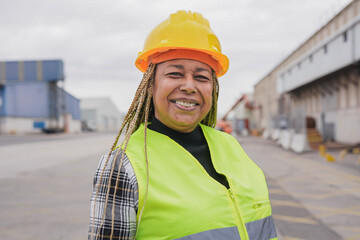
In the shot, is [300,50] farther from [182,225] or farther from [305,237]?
[182,225]

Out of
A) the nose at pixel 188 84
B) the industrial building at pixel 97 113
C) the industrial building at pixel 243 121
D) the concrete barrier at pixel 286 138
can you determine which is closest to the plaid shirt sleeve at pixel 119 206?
the nose at pixel 188 84

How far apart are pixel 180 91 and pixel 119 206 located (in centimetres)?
57

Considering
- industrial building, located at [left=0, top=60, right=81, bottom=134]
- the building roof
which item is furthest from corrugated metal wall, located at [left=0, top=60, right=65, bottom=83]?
the building roof

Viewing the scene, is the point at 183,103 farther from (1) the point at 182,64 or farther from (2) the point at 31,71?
(2) the point at 31,71

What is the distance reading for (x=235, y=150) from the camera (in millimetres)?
1644

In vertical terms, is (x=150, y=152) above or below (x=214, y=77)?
below

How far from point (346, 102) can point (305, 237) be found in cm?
1373

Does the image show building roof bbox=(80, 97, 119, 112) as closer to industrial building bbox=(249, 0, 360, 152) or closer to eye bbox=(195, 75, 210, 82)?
industrial building bbox=(249, 0, 360, 152)

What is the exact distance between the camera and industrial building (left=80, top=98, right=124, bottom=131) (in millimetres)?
68688

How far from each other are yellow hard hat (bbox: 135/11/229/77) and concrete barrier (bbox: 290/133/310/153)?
1410cm

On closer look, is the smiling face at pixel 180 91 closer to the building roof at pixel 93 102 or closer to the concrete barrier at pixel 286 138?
the concrete barrier at pixel 286 138

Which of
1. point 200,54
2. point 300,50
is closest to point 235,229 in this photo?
point 200,54

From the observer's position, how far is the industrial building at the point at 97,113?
225ft

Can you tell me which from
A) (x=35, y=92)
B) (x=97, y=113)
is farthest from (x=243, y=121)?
(x=97, y=113)
